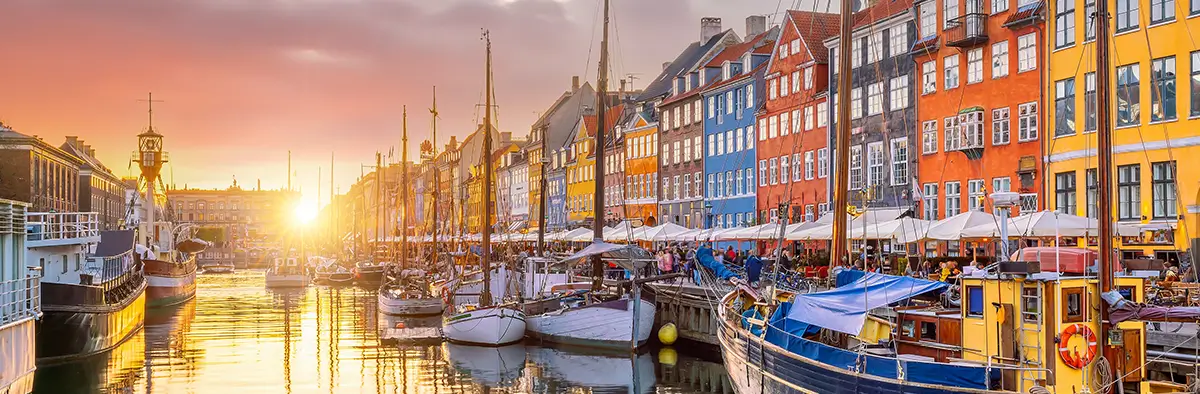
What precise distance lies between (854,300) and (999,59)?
92.3 ft

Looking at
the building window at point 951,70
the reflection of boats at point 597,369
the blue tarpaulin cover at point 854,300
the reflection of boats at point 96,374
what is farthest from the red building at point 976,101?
the reflection of boats at point 96,374

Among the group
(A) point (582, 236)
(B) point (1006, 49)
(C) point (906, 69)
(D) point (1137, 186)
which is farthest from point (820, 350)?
(A) point (582, 236)

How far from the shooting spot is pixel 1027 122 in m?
46.3

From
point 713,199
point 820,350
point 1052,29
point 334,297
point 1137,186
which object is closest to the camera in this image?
point 820,350

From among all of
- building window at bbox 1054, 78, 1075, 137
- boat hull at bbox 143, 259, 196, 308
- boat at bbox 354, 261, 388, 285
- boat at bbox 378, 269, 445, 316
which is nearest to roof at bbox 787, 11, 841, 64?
building window at bbox 1054, 78, 1075, 137

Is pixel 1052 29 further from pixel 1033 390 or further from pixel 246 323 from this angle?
pixel 246 323

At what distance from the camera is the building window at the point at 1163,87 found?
3834cm

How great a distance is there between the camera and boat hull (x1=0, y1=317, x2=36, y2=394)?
23.8m

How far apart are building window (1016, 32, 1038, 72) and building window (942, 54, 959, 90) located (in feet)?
12.8

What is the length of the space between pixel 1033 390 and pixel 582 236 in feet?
146

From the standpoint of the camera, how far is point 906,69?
5359 centimetres

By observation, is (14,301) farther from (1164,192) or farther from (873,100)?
(873,100)

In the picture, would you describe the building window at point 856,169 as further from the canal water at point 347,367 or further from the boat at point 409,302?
the boat at point 409,302

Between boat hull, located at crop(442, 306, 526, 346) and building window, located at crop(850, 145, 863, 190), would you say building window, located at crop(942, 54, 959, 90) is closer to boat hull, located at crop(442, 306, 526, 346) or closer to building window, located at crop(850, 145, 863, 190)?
building window, located at crop(850, 145, 863, 190)
